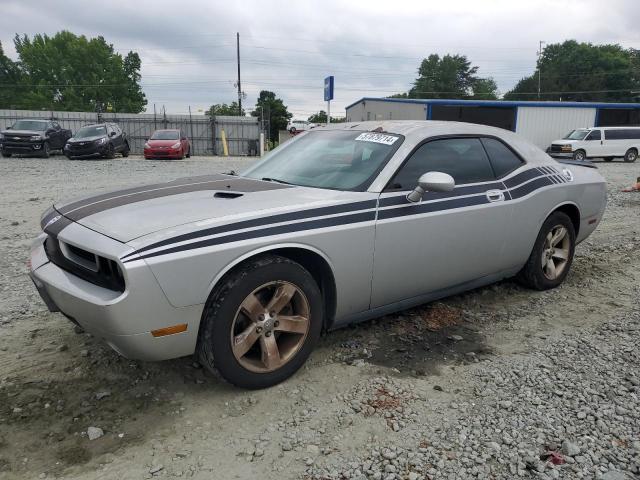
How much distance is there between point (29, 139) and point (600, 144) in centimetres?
2653

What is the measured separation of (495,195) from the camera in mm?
3994

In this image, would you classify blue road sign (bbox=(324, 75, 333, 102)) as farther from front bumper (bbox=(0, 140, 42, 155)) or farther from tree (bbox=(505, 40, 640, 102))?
tree (bbox=(505, 40, 640, 102))

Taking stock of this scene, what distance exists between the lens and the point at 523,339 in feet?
12.3

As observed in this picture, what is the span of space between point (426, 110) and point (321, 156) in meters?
33.6

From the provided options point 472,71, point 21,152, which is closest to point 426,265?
point 21,152

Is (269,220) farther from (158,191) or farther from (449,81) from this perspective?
(449,81)

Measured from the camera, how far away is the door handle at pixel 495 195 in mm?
3955

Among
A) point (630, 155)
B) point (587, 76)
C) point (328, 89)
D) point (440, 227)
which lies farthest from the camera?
point (587, 76)

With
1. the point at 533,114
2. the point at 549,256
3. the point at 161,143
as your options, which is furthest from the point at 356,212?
the point at 533,114

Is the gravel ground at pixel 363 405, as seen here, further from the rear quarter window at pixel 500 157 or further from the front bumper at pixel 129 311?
the rear quarter window at pixel 500 157

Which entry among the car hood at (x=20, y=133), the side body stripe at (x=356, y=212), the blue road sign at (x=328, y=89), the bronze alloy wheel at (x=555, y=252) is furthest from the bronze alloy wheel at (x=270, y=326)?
the car hood at (x=20, y=133)

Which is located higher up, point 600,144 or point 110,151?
point 600,144

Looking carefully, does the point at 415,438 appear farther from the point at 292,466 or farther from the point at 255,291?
the point at 255,291

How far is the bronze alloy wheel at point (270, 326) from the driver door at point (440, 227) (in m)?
0.60
